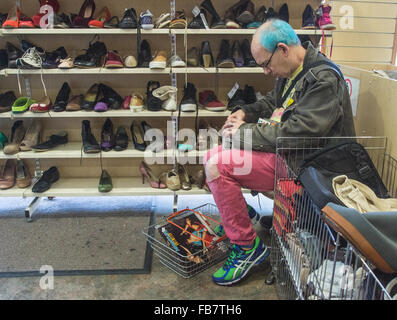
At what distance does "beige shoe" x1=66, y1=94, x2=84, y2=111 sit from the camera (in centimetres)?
288

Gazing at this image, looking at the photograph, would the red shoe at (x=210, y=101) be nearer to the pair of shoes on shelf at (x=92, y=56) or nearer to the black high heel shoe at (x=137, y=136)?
the black high heel shoe at (x=137, y=136)

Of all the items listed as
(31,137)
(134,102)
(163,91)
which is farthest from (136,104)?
(31,137)

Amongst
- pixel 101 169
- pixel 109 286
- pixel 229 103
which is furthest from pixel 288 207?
pixel 101 169

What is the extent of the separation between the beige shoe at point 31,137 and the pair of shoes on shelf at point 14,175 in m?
0.21

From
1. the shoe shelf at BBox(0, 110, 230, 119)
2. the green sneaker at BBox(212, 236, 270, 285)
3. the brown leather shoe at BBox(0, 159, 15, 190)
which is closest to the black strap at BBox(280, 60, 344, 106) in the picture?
the shoe shelf at BBox(0, 110, 230, 119)

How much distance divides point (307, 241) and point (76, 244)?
5.27 feet

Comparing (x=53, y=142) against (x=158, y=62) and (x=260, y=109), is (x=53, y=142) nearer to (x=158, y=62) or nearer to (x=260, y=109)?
(x=158, y=62)

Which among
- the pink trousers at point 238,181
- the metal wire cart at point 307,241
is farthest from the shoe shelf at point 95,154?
the metal wire cart at point 307,241

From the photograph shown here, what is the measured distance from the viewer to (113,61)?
9.05 feet

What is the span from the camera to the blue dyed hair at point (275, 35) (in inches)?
80.7

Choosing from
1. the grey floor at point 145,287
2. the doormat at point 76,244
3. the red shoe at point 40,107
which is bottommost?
the doormat at point 76,244

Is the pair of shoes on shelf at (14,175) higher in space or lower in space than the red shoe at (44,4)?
lower

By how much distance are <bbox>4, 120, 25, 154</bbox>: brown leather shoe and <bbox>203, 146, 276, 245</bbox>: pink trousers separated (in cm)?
164
